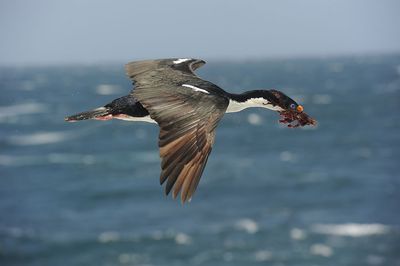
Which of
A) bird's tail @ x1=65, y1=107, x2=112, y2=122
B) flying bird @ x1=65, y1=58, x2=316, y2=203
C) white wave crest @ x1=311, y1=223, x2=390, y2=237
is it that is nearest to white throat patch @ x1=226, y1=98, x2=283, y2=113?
flying bird @ x1=65, y1=58, x2=316, y2=203

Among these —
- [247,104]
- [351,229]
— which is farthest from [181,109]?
[351,229]

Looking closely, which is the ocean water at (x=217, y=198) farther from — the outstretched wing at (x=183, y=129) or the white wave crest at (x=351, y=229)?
the outstretched wing at (x=183, y=129)

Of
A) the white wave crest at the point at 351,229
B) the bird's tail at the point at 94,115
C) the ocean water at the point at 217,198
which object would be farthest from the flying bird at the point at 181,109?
the white wave crest at the point at 351,229

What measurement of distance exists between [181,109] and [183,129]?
14.5 inches

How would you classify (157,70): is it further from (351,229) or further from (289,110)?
(351,229)

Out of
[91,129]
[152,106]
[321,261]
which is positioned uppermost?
[152,106]

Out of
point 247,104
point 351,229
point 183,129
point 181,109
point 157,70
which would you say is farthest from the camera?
point 351,229

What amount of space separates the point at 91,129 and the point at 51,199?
33.9 metres

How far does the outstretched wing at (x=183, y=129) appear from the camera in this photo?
8820mm

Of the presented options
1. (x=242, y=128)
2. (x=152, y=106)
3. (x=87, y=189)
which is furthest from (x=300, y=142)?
(x=152, y=106)

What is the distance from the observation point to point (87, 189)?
5884 cm

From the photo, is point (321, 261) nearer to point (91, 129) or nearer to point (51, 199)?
point (51, 199)

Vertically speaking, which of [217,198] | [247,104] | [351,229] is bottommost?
[217,198]

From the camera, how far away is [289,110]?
1131cm
